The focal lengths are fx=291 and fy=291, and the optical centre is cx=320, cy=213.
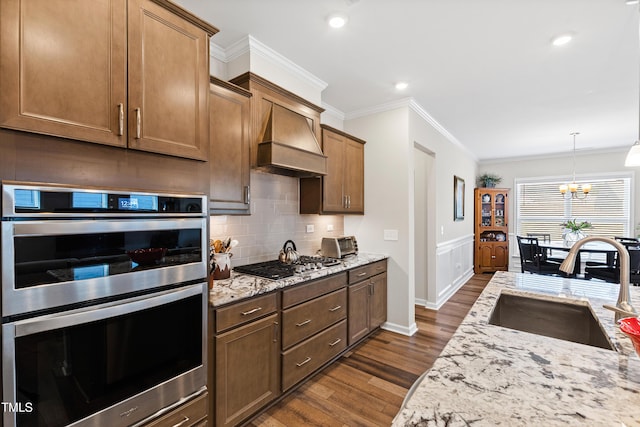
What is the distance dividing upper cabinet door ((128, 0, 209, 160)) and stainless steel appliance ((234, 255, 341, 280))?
102 centimetres

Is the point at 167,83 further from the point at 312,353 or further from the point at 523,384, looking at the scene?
the point at 312,353

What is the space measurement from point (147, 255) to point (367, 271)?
2.27 meters

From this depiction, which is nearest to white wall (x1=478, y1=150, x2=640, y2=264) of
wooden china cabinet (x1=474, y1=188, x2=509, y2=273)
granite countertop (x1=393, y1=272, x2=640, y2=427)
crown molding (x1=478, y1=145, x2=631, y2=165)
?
crown molding (x1=478, y1=145, x2=631, y2=165)

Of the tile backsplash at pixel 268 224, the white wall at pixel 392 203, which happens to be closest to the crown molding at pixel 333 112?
the white wall at pixel 392 203


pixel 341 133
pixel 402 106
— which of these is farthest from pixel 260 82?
pixel 402 106

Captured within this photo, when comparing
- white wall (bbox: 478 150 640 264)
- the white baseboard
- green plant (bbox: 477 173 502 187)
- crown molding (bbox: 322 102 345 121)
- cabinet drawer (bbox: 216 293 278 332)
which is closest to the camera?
cabinet drawer (bbox: 216 293 278 332)

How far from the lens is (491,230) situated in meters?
6.85

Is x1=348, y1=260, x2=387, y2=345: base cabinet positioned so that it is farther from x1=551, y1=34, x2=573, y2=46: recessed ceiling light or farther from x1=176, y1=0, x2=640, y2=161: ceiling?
x1=551, y1=34, x2=573, y2=46: recessed ceiling light

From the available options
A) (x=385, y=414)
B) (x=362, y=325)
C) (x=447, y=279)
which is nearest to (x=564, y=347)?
(x=385, y=414)

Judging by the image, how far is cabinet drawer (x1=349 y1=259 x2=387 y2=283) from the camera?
2937 mm

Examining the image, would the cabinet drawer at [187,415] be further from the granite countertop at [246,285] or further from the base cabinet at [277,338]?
the granite countertop at [246,285]

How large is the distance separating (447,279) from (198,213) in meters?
4.42

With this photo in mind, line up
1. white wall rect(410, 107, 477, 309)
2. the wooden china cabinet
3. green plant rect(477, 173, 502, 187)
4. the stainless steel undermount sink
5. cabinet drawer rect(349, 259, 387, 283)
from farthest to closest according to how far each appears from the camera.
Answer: green plant rect(477, 173, 502, 187) < the wooden china cabinet < white wall rect(410, 107, 477, 309) < cabinet drawer rect(349, 259, 387, 283) < the stainless steel undermount sink

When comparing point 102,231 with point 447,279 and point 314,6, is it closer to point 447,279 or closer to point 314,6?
point 314,6
